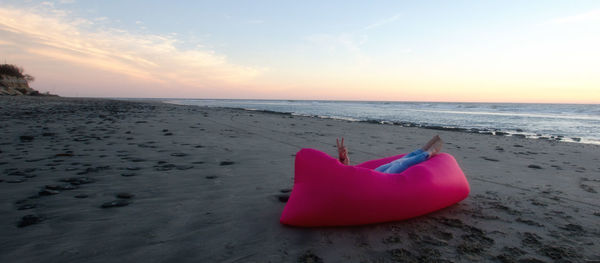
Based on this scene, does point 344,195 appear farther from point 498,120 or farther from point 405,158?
point 498,120

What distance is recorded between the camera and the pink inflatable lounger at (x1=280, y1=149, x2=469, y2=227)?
89.2 inches

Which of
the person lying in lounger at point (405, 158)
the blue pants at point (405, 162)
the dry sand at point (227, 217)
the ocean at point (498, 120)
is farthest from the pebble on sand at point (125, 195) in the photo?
the ocean at point (498, 120)

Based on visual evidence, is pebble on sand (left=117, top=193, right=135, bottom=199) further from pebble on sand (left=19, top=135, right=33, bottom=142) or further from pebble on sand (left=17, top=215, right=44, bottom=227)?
pebble on sand (left=19, top=135, right=33, bottom=142)

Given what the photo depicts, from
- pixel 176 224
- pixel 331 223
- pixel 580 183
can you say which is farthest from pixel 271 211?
pixel 580 183

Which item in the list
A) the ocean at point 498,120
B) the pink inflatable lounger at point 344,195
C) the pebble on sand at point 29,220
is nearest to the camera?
the pebble on sand at point 29,220

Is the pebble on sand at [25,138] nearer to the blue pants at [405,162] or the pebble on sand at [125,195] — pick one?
the pebble on sand at [125,195]

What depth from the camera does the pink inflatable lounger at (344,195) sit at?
89.2 inches

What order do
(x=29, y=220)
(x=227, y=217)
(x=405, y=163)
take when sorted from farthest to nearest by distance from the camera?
(x=405, y=163), (x=227, y=217), (x=29, y=220)

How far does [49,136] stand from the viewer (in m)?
5.69

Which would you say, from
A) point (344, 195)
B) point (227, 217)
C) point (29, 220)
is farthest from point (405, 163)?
point (29, 220)

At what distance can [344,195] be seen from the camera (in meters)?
2.27

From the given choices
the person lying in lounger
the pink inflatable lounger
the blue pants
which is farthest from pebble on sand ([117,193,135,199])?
the blue pants

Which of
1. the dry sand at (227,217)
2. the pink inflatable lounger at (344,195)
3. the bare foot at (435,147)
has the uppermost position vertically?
the bare foot at (435,147)

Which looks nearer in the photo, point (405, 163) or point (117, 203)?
point (117, 203)
